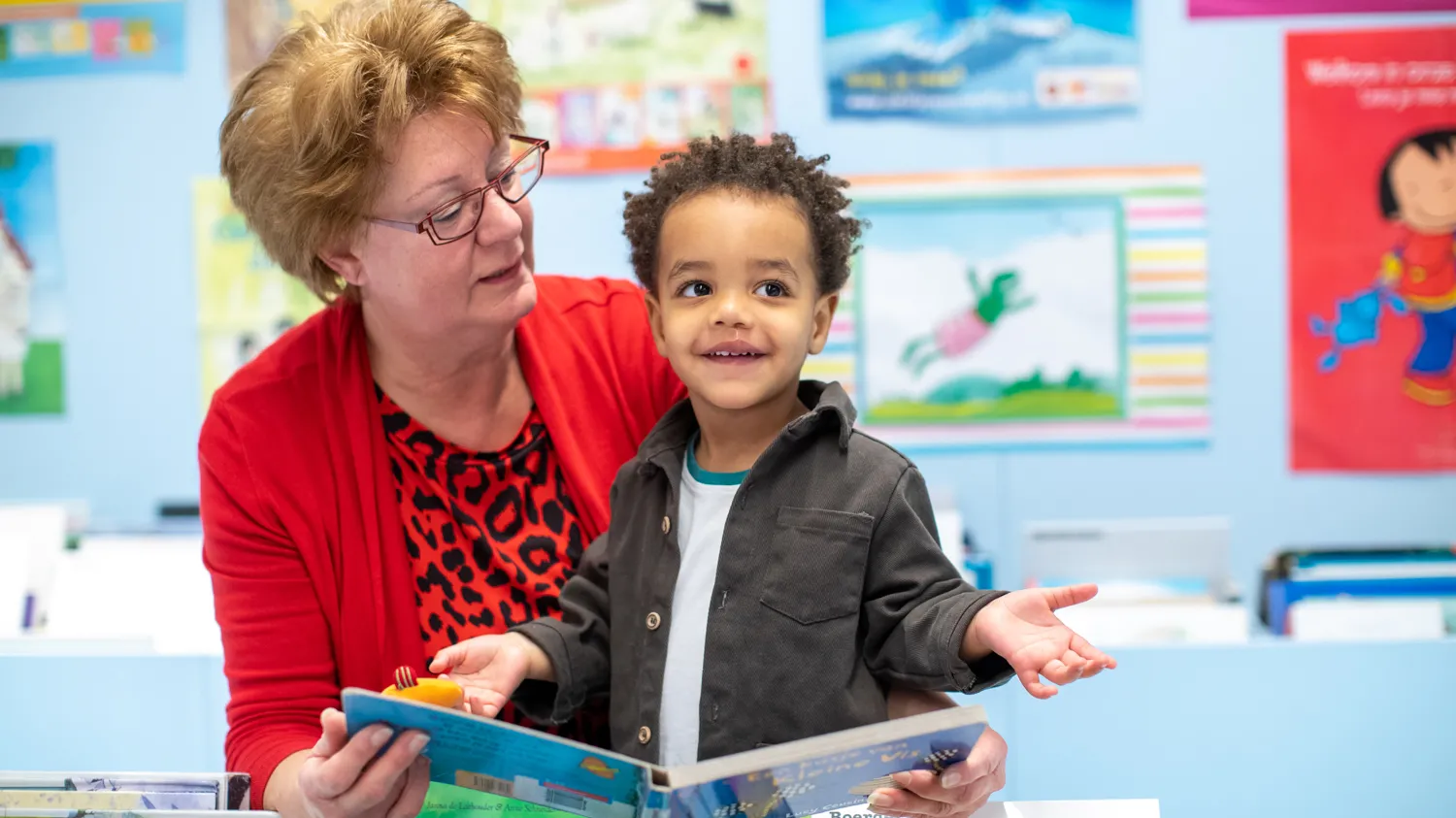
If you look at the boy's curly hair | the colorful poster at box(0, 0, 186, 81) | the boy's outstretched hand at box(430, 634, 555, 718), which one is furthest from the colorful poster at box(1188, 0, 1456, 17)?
the colorful poster at box(0, 0, 186, 81)

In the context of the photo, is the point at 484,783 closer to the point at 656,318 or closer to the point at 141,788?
the point at 141,788

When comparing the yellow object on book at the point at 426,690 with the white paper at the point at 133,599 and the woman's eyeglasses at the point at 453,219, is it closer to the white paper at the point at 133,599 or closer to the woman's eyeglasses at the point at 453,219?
the woman's eyeglasses at the point at 453,219

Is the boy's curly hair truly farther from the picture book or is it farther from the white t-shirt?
the picture book

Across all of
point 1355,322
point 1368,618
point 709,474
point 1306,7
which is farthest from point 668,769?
point 1306,7

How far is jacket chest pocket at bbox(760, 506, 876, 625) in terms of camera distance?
4.02 feet

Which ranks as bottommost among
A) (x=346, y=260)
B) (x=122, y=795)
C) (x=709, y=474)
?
→ (x=122, y=795)

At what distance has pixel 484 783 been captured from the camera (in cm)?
106

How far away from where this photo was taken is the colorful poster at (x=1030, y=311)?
9.43 feet

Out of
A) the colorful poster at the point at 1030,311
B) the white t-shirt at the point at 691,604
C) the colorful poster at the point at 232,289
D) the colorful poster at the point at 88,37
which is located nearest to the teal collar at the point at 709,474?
the white t-shirt at the point at 691,604

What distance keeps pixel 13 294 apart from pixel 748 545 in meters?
2.63

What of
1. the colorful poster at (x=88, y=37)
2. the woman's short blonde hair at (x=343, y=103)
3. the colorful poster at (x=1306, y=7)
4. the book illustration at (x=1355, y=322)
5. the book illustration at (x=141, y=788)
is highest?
the colorful poster at (x=88, y=37)

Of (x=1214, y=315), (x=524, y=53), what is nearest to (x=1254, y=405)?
(x=1214, y=315)

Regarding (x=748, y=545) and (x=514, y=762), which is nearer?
(x=514, y=762)

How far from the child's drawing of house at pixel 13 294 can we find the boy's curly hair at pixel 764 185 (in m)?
2.39
